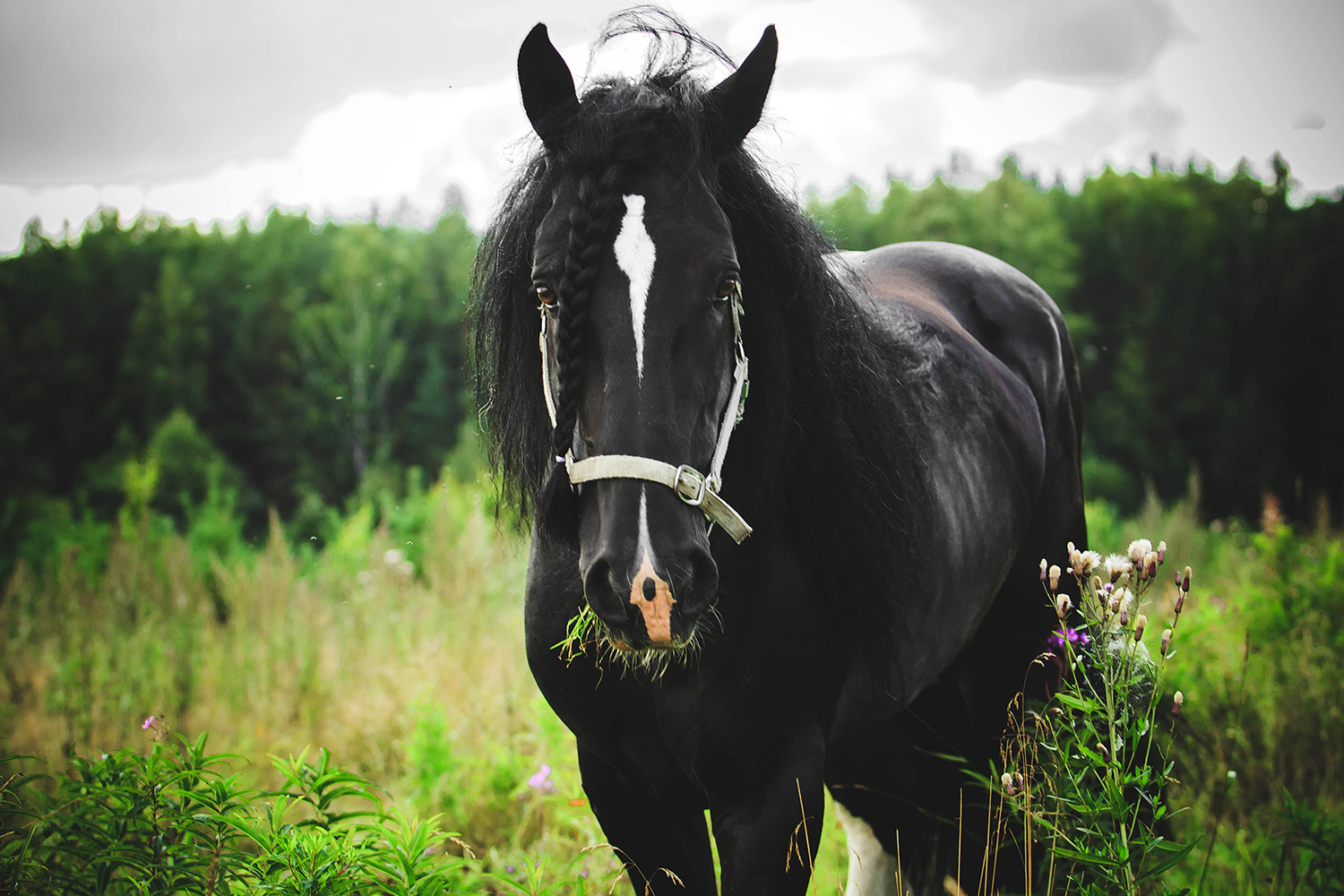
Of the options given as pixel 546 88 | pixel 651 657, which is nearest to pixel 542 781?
pixel 651 657

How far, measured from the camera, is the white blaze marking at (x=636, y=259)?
1446 mm

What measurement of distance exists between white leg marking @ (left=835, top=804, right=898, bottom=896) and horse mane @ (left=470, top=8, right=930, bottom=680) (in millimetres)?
1589

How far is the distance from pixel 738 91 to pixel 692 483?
89cm

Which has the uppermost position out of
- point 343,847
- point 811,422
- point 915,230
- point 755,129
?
point 915,230

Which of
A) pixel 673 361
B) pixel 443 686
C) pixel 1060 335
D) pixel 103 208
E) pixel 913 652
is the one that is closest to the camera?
pixel 673 361

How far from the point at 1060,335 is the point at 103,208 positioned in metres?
27.6

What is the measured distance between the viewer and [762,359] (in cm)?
175

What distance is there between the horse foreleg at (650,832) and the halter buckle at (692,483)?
2.89ft

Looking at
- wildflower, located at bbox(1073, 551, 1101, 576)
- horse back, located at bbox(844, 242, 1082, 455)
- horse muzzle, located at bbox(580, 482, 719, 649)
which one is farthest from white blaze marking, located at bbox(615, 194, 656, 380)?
horse back, located at bbox(844, 242, 1082, 455)

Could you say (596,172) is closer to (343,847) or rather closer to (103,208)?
(343,847)

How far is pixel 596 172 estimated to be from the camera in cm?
160

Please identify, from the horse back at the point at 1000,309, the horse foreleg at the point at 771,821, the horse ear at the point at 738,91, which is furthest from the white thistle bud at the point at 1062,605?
the horse back at the point at 1000,309

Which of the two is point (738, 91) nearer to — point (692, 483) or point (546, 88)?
point (546, 88)

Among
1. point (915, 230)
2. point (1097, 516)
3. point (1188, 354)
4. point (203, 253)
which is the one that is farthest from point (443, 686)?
point (203, 253)
